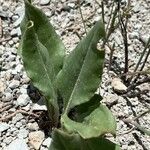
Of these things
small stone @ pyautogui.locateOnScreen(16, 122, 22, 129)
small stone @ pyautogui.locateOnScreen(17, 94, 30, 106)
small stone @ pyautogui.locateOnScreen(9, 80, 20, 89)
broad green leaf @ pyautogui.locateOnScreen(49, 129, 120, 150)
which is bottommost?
small stone @ pyautogui.locateOnScreen(16, 122, 22, 129)

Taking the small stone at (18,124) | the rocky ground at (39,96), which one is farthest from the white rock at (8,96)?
the small stone at (18,124)

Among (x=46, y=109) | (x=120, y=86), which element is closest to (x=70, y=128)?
(x=46, y=109)

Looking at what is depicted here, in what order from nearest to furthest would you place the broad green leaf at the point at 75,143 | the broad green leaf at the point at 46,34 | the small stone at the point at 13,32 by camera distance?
the broad green leaf at the point at 75,143, the broad green leaf at the point at 46,34, the small stone at the point at 13,32

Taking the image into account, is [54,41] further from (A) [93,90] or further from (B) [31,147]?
(B) [31,147]

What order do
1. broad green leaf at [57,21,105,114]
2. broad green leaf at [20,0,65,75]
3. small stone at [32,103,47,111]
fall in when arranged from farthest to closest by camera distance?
small stone at [32,103,47,111] → broad green leaf at [20,0,65,75] → broad green leaf at [57,21,105,114]

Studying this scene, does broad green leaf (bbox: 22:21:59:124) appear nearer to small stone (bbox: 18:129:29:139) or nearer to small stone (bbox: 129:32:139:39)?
small stone (bbox: 18:129:29:139)

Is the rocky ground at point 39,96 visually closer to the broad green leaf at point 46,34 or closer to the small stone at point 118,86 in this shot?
the small stone at point 118,86

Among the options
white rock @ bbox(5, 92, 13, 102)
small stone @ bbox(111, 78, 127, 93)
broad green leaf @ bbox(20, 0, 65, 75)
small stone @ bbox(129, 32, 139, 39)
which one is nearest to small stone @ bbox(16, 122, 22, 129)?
white rock @ bbox(5, 92, 13, 102)
